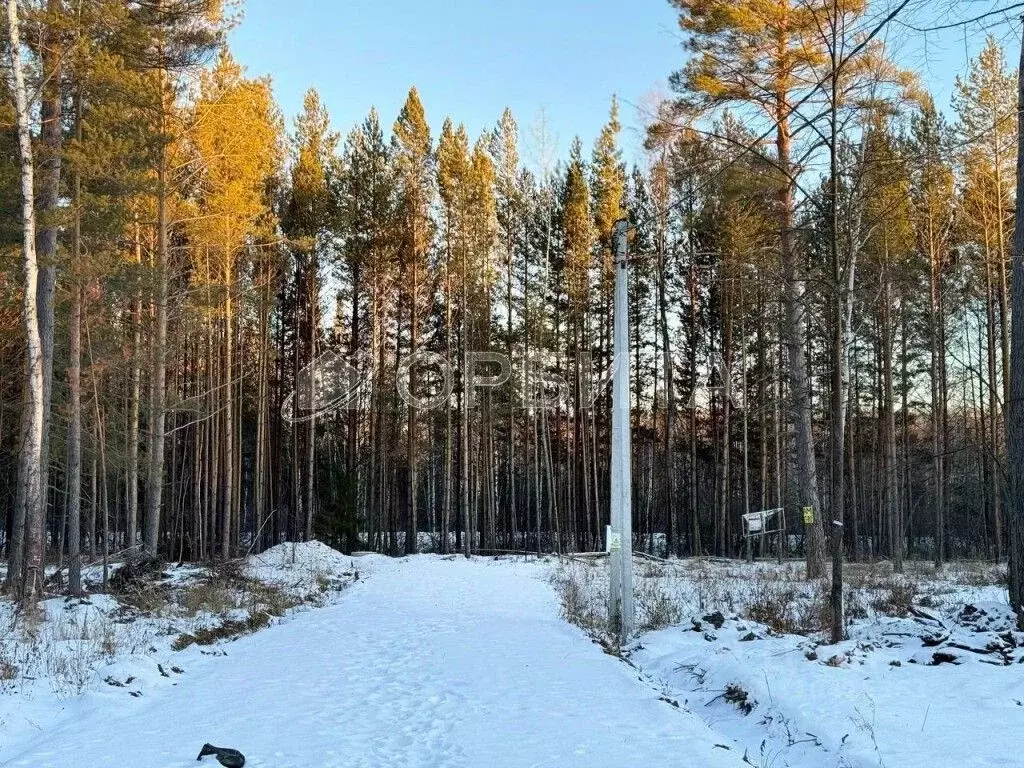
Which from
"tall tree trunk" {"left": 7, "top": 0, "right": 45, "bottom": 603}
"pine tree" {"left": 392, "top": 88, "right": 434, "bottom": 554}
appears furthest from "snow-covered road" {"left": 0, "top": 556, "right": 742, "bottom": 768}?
"pine tree" {"left": 392, "top": 88, "right": 434, "bottom": 554}

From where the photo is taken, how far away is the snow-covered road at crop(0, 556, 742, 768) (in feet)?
13.8

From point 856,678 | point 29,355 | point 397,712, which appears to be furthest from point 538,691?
point 29,355

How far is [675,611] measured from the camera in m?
9.51

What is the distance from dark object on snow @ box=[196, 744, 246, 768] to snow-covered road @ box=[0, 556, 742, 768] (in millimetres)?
70

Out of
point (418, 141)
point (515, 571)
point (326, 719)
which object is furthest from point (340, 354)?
point (326, 719)

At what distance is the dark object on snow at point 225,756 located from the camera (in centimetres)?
403

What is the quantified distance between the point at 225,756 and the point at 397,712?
145 cm

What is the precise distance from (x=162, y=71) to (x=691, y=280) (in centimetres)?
1778

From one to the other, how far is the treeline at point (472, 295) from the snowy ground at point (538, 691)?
74.9 inches

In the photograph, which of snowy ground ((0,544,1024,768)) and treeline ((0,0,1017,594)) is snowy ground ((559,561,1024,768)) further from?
treeline ((0,0,1017,594))

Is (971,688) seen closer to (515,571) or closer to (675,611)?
(675,611)

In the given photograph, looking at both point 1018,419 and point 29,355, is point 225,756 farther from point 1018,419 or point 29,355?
point 29,355

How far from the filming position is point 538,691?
583cm

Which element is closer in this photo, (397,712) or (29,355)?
(397,712)
